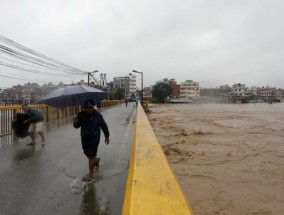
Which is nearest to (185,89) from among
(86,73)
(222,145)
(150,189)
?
(86,73)

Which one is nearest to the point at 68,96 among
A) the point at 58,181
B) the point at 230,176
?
the point at 58,181

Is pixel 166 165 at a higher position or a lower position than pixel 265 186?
higher

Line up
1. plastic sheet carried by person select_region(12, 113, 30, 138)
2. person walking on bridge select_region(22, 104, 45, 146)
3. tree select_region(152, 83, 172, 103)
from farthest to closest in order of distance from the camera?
tree select_region(152, 83, 172, 103) < plastic sheet carried by person select_region(12, 113, 30, 138) < person walking on bridge select_region(22, 104, 45, 146)

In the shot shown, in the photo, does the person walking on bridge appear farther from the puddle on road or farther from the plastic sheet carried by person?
the puddle on road

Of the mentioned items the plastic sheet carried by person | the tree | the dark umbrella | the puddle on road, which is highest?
the tree

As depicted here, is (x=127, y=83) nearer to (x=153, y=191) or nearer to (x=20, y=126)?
(x=20, y=126)

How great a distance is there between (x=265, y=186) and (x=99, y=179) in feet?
11.8

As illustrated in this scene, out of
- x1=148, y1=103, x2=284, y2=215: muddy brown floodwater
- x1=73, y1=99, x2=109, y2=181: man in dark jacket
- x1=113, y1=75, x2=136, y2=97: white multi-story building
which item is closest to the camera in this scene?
x1=148, y1=103, x2=284, y2=215: muddy brown floodwater

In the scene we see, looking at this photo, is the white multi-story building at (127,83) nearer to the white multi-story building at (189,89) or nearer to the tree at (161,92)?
the white multi-story building at (189,89)

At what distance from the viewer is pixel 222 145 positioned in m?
11.2

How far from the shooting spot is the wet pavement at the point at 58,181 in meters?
3.97

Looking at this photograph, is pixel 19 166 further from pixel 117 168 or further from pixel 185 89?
pixel 185 89

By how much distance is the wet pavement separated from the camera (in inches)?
156

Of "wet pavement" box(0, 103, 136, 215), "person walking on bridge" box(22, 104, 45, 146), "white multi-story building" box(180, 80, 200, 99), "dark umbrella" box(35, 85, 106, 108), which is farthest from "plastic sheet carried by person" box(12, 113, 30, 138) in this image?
"white multi-story building" box(180, 80, 200, 99)
